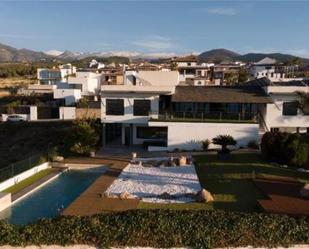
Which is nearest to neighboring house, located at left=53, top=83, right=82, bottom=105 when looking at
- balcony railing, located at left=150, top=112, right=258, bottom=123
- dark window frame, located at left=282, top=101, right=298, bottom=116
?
balcony railing, located at left=150, top=112, right=258, bottom=123

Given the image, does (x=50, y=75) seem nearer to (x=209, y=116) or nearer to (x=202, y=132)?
(x=209, y=116)

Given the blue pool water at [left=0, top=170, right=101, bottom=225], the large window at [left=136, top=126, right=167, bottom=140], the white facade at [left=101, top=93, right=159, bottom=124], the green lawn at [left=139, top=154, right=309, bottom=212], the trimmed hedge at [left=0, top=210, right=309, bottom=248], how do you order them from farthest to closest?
the large window at [left=136, top=126, right=167, bottom=140] < the white facade at [left=101, top=93, right=159, bottom=124] < the green lawn at [left=139, top=154, right=309, bottom=212] < the blue pool water at [left=0, top=170, right=101, bottom=225] < the trimmed hedge at [left=0, top=210, right=309, bottom=248]

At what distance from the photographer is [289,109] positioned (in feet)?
121

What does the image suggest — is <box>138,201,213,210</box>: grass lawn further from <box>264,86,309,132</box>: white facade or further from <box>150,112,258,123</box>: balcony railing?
<box>264,86,309,132</box>: white facade

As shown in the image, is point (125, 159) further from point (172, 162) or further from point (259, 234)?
point (259, 234)

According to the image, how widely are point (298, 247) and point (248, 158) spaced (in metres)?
15.4

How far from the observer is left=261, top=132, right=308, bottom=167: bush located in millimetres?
27250

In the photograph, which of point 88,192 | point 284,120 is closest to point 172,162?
point 88,192

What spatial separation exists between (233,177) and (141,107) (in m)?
13.6

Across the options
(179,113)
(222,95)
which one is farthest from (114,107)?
(222,95)

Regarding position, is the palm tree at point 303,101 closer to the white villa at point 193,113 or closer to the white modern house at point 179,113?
the white villa at point 193,113

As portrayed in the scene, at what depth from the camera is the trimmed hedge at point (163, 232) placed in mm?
14523

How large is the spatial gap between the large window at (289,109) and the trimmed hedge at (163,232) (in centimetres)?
2288

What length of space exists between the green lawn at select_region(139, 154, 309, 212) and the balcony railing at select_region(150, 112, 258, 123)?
5014 millimetres
